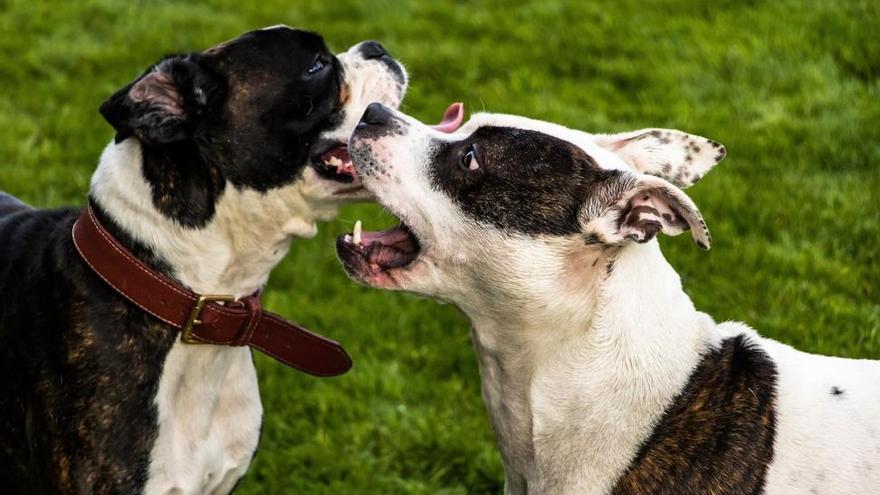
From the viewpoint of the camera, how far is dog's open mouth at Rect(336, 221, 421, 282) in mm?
4465

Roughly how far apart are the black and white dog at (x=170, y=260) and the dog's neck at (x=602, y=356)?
1003 millimetres

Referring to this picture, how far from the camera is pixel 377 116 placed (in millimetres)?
4520

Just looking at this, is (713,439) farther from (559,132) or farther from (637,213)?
(559,132)

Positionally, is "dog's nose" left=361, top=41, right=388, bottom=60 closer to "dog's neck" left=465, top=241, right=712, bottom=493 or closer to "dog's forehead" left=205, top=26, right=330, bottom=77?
"dog's forehead" left=205, top=26, right=330, bottom=77

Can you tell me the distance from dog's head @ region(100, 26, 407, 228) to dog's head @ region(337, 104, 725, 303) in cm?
39

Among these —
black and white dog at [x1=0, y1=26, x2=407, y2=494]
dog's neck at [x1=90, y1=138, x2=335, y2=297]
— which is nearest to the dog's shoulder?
black and white dog at [x1=0, y1=26, x2=407, y2=494]

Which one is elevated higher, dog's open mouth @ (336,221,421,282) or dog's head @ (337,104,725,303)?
dog's head @ (337,104,725,303)

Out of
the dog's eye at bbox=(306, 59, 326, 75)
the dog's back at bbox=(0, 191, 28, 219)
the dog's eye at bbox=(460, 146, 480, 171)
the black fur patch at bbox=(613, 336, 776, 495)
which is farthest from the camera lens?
the dog's back at bbox=(0, 191, 28, 219)

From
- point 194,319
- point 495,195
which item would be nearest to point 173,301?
point 194,319

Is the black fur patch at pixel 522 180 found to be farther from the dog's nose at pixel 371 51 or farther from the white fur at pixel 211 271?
the dog's nose at pixel 371 51

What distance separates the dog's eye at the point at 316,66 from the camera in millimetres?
4902

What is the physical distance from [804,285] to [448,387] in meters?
1.89

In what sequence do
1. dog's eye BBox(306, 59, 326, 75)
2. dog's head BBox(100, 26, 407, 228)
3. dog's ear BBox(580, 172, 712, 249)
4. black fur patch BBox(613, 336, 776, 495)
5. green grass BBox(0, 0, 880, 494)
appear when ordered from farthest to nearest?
green grass BBox(0, 0, 880, 494)
dog's eye BBox(306, 59, 326, 75)
dog's head BBox(100, 26, 407, 228)
black fur patch BBox(613, 336, 776, 495)
dog's ear BBox(580, 172, 712, 249)

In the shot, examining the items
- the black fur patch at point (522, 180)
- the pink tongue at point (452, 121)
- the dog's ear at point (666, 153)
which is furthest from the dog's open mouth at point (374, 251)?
the dog's ear at point (666, 153)
